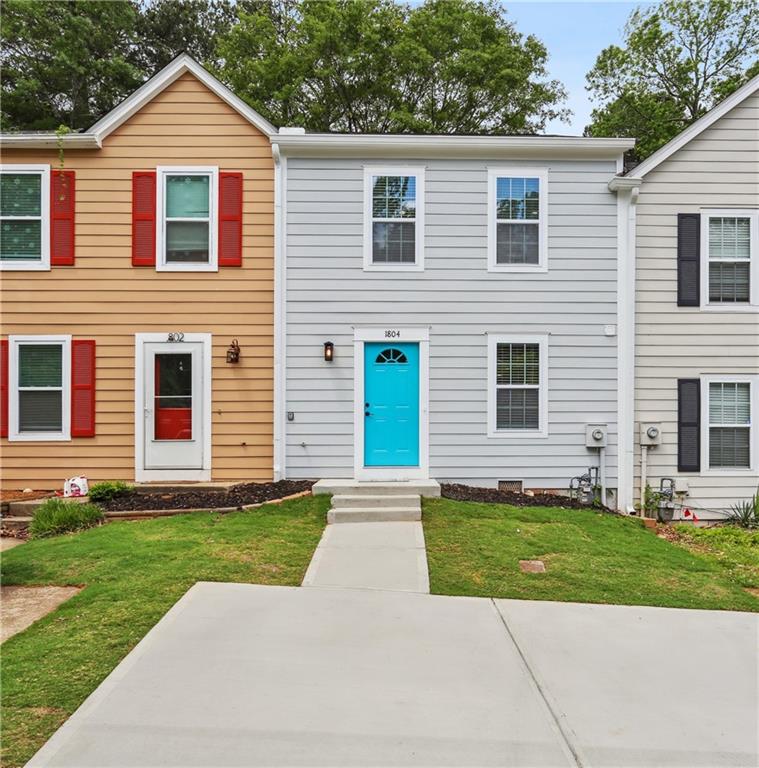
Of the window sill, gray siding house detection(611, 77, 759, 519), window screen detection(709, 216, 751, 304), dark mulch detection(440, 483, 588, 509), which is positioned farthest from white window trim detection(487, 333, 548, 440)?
the window sill

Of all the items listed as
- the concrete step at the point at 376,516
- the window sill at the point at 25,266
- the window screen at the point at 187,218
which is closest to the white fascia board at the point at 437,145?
the window screen at the point at 187,218

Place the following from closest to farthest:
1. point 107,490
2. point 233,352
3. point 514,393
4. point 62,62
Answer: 1. point 107,490
2. point 233,352
3. point 514,393
4. point 62,62

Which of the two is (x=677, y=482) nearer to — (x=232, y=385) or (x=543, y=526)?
(x=543, y=526)

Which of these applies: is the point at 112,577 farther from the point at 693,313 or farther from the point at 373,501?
the point at 693,313

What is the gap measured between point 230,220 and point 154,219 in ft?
3.62

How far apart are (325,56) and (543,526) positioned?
56.8 feet

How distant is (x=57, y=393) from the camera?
28.0ft

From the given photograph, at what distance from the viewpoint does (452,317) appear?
28.0ft

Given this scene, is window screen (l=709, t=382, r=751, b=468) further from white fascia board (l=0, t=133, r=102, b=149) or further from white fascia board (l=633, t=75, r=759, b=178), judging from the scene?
white fascia board (l=0, t=133, r=102, b=149)

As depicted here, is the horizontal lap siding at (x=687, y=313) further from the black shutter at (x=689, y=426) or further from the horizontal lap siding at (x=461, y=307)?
the horizontal lap siding at (x=461, y=307)

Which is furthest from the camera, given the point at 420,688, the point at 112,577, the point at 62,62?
the point at 62,62

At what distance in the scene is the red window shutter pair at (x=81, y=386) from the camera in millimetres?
8445

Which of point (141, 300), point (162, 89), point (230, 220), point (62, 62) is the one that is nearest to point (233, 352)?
point (141, 300)

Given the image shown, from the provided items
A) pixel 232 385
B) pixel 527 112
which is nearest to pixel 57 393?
pixel 232 385
